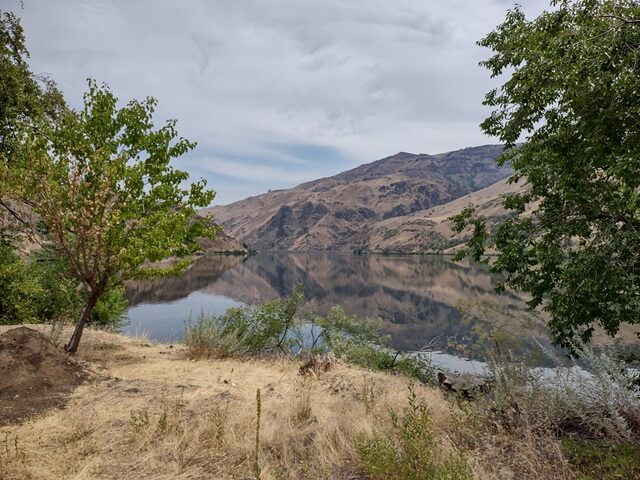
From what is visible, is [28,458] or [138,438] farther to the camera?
[138,438]

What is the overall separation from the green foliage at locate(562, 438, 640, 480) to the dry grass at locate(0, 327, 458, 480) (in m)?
1.39

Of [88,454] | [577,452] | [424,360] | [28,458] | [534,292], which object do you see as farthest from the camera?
[424,360]

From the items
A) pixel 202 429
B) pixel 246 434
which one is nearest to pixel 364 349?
pixel 246 434

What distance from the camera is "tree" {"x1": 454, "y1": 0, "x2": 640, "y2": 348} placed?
5895mm

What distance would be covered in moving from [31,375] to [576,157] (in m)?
10.5

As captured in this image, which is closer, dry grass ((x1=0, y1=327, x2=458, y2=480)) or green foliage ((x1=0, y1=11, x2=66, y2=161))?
dry grass ((x1=0, y1=327, x2=458, y2=480))

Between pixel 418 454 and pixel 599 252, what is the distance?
4.96 m

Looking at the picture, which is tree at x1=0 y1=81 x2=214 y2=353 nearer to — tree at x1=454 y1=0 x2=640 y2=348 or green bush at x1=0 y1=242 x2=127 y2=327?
green bush at x1=0 y1=242 x2=127 y2=327

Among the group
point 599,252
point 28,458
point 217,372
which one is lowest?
point 217,372

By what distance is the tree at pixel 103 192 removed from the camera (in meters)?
8.99

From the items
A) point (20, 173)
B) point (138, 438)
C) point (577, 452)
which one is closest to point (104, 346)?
point (20, 173)

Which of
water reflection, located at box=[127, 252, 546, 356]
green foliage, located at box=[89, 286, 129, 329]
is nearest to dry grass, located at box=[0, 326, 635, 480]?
water reflection, located at box=[127, 252, 546, 356]

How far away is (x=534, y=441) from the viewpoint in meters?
4.41

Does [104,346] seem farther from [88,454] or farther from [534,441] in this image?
[534,441]
